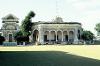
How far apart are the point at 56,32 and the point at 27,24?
26.9 feet

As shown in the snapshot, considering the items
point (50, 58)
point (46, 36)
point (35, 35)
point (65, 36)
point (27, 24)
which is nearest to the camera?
point (50, 58)

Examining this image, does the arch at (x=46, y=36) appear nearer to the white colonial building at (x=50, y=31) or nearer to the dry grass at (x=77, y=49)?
the white colonial building at (x=50, y=31)

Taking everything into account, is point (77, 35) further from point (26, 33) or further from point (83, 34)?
point (26, 33)

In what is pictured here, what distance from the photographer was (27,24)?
80875 mm

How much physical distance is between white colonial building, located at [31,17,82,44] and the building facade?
5.87 m

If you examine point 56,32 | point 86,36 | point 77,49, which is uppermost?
point 56,32

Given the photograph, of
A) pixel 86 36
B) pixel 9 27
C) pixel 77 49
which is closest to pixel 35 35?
pixel 9 27

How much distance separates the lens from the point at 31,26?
8231 centimetres

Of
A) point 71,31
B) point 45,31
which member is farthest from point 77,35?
point 45,31

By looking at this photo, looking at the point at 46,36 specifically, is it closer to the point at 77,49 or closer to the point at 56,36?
the point at 56,36

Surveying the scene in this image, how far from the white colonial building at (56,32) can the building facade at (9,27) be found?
19.3ft

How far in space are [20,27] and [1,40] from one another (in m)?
→ 17.3

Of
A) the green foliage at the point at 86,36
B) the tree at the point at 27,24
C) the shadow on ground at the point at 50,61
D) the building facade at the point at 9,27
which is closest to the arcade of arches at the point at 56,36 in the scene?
the tree at the point at 27,24

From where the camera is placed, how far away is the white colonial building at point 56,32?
80.9m
